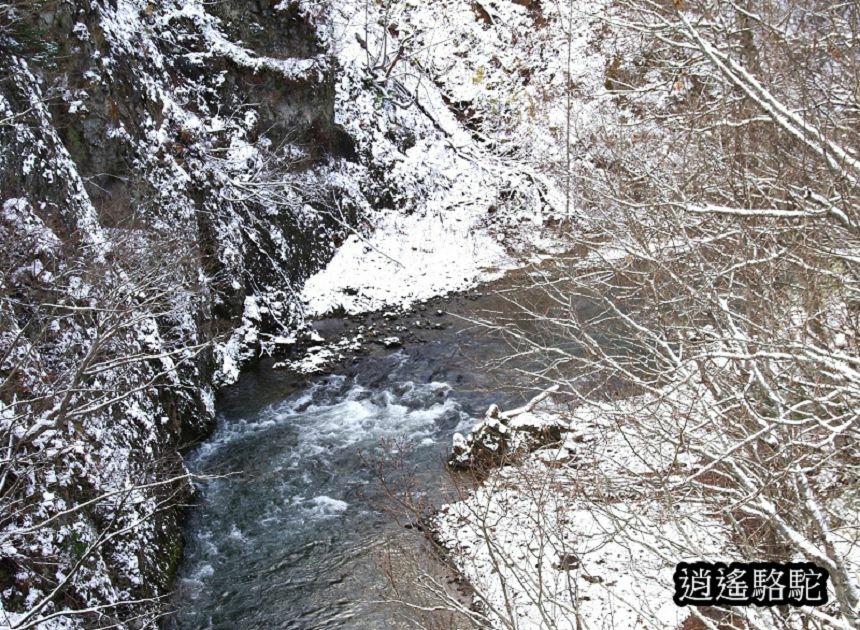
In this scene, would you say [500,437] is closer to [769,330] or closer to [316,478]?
[316,478]

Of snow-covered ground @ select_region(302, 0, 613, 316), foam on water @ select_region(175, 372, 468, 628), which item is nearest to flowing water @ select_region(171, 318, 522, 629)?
foam on water @ select_region(175, 372, 468, 628)

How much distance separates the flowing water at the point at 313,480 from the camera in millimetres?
7551

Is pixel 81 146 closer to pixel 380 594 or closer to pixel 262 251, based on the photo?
pixel 262 251

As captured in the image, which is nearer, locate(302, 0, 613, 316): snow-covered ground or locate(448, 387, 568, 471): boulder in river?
locate(448, 387, 568, 471): boulder in river

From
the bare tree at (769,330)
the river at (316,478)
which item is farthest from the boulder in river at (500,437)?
the bare tree at (769,330)

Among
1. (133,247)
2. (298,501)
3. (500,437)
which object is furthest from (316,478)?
(133,247)

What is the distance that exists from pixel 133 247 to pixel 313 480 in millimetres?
4409

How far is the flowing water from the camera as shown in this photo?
7.55 meters

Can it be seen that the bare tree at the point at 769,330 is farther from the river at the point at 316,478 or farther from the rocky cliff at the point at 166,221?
the rocky cliff at the point at 166,221

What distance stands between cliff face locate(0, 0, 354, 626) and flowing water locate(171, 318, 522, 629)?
0.58m

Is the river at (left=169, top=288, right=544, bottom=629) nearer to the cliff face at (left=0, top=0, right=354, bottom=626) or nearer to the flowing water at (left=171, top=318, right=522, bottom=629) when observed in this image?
the flowing water at (left=171, top=318, right=522, bottom=629)

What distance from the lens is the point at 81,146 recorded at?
10.9m

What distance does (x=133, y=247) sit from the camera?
9.62 m

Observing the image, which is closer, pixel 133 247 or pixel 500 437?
pixel 500 437
